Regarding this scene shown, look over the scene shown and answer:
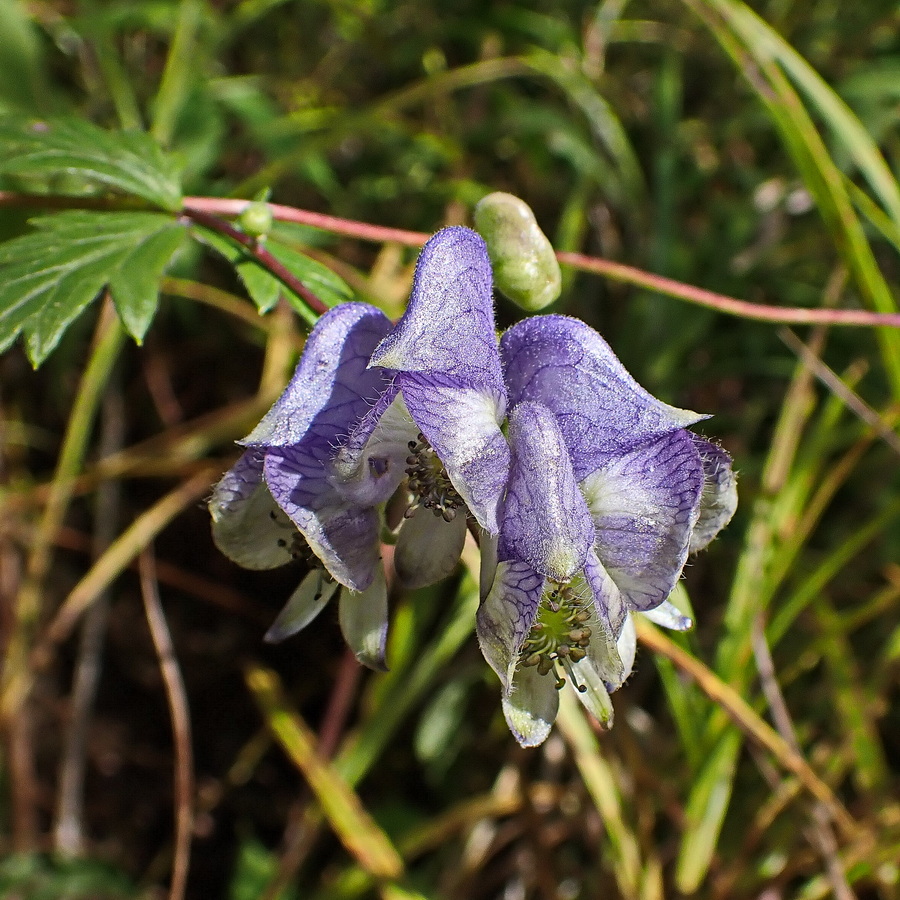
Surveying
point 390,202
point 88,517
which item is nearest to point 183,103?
point 390,202

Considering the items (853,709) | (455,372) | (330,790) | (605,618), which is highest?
(455,372)

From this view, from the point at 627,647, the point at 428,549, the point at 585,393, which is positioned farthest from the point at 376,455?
the point at 627,647

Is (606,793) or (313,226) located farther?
(606,793)

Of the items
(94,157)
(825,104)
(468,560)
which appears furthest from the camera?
(825,104)

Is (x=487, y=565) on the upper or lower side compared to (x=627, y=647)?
upper

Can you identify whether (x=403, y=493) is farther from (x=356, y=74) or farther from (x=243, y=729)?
(x=356, y=74)

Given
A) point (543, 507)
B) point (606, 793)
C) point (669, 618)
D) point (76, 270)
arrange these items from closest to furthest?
point (543, 507) < point (669, 618) < point (76, 270) < point (606, 793)

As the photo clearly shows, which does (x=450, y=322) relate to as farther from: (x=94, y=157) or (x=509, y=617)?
(x=94, y=157)
